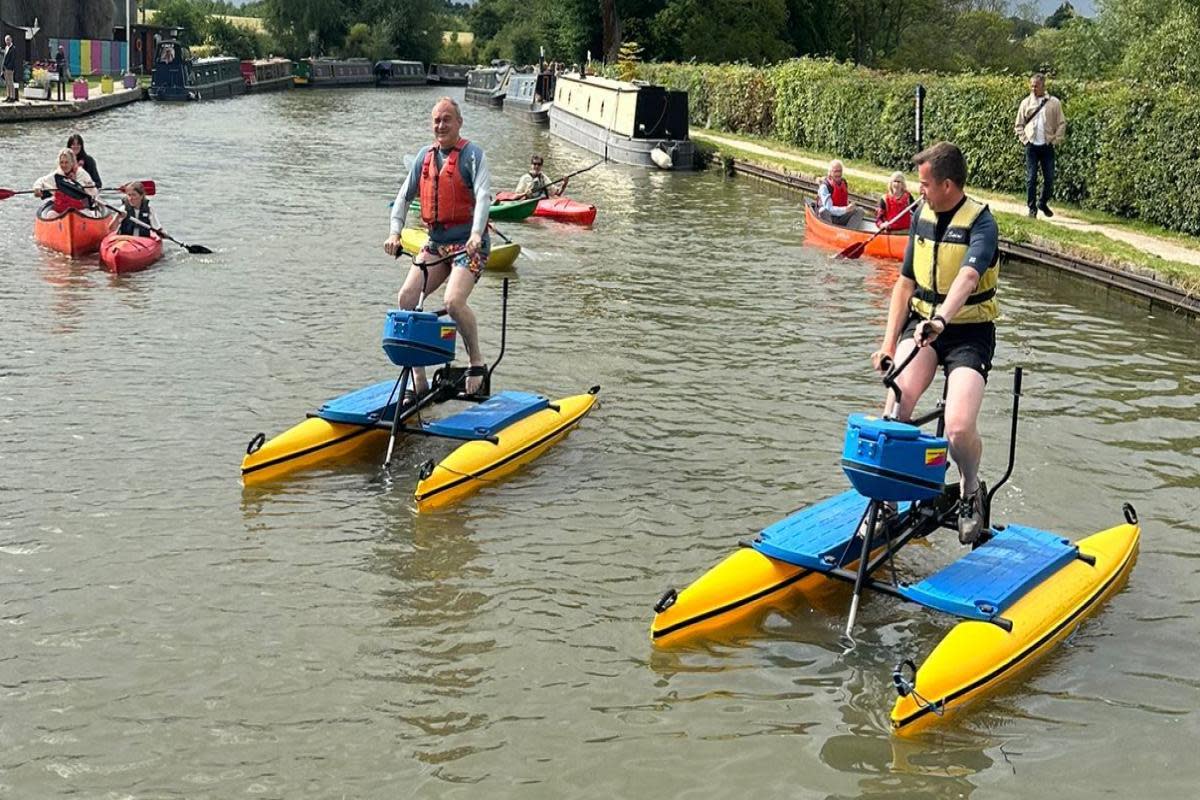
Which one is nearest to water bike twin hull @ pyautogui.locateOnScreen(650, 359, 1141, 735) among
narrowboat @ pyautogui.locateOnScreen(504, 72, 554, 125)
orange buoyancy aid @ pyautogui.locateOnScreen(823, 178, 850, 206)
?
orange buoyancy aid @ pyautogui.locateOnScreen(823, 178, 850, 206)

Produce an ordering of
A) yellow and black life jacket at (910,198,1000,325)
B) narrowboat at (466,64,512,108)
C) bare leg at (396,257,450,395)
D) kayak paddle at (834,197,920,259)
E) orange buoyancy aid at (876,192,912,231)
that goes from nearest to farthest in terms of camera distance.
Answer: yellow and black life jacket at (910,198,1000,325), bare leg at (396,257,450,395), kayak paddle at (834,197,920,259), orange buoyancy aid at (876,192,912,231), narrowboat at (466,64,512,108)

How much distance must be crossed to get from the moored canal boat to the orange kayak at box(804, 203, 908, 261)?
222ft

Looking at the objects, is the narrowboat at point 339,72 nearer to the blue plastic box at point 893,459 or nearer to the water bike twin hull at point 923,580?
the water bike twin hull at point 923,580

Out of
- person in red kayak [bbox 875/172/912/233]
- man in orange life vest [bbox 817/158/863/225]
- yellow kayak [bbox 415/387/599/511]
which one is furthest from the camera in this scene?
man in orange life vest [bbox 817/158/863/225]

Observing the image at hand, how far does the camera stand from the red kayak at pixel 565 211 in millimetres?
22906

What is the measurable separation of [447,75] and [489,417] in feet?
303

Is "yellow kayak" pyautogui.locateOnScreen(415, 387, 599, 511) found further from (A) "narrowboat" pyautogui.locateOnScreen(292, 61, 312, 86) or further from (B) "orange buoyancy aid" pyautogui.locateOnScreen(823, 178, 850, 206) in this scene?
(A) "narrowboat" pyautogui.locateOnScreen(292, 61, 312, 86)

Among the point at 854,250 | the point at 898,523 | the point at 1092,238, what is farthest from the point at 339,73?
the point at 898,523

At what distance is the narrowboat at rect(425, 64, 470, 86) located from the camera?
320 ft

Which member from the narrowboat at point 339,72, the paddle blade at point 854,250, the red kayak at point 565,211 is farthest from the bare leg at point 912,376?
the narrowboat at point 339,72

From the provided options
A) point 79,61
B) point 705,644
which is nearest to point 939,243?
point 705,644

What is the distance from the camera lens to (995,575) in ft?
23.9

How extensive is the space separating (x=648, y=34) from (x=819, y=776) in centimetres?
6151

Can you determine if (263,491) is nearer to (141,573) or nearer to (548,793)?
(141,573)
